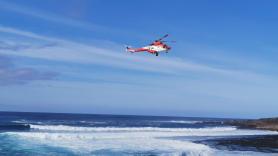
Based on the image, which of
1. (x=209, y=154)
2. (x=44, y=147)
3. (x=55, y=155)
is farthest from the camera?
(x=44, y=147)

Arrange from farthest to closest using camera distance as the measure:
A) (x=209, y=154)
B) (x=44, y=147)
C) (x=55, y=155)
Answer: (x=44, y=147) < (x=209, y=154) < (x=55, y=155)

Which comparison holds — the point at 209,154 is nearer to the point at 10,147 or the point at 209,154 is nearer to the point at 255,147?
the point at 255,147

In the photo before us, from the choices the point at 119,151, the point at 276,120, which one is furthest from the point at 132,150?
the point at 276,120

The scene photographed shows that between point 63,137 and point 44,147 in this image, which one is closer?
point 44,147

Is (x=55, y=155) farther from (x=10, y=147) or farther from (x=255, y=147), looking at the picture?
(x=255, y=147)

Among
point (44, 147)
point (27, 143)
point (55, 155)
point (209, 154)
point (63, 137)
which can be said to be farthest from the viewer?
point (63, 137)

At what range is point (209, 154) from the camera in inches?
1155

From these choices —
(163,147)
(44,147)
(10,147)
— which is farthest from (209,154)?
(10,147)

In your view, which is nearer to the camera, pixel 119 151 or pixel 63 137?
pixel 119 151

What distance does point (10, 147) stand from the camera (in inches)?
1223

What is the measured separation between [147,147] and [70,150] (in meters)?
5.53

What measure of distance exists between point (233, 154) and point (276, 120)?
148ft

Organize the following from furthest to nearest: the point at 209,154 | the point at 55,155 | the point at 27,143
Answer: the point at 27,143
the point at 209,154
the point at 55,155

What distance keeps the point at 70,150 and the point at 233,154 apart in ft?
34.2
